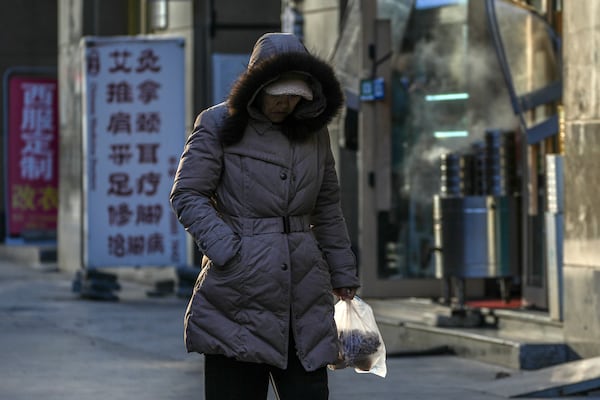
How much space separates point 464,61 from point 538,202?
1.60m

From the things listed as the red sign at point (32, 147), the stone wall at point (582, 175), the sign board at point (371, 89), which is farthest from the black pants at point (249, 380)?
the red sign at point (32, 147)

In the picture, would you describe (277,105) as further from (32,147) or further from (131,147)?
(32,147)

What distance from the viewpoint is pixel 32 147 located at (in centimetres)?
2356

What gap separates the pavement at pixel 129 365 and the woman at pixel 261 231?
360 centimetres

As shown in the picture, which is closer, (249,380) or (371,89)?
(249,380)

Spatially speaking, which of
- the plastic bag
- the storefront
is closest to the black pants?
the plastic bag

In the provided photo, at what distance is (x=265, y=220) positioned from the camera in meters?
5.48

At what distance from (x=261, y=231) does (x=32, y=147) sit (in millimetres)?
18488

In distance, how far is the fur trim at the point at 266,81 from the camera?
214 inches

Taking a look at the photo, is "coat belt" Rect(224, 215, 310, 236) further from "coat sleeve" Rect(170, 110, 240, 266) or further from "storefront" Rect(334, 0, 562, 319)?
"storefront" Rect(334, 0, 562, 319)

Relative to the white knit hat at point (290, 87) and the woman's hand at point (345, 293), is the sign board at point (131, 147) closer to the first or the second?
the woman's hand at point (345, 293)

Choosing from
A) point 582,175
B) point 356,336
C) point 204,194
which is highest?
point 582,175

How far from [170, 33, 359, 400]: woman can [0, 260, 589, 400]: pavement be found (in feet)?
11.8

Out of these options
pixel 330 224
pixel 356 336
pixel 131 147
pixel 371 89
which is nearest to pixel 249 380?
pixel 356 336
